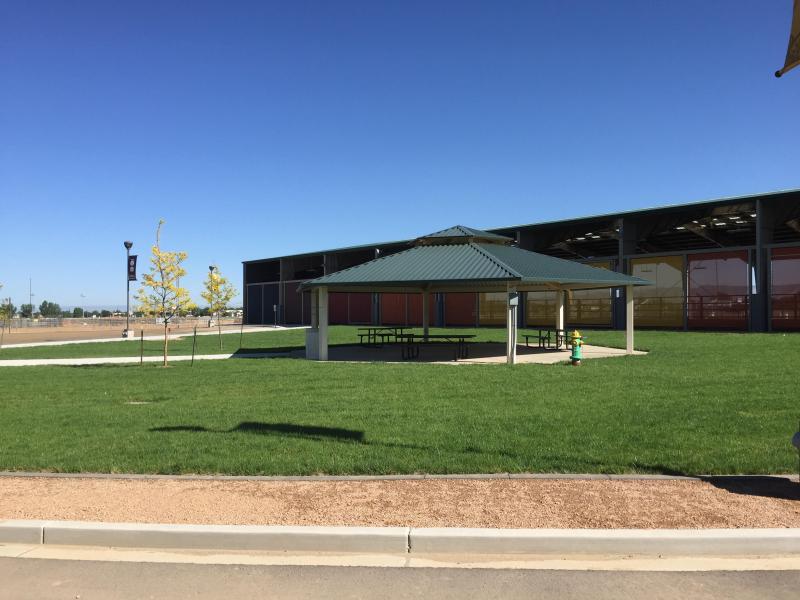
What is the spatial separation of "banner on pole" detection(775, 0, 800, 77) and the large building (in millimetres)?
26543

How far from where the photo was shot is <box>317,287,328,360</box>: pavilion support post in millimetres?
19094

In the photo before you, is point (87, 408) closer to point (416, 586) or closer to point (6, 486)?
point (6, 486)

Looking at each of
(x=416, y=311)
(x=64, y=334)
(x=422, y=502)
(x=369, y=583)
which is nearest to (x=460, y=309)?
(x=416, y=311)

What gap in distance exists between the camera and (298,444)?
23.4ft

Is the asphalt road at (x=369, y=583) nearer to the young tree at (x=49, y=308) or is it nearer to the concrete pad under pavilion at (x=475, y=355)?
the concrete pad under pavilion at (x=475, y=355)

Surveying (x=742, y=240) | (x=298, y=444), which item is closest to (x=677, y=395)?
(x=298, y=444)

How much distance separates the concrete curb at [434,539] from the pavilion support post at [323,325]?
1439 cm

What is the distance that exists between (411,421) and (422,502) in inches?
126

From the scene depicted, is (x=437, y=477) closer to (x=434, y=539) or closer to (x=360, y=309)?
(x=434, y=539)

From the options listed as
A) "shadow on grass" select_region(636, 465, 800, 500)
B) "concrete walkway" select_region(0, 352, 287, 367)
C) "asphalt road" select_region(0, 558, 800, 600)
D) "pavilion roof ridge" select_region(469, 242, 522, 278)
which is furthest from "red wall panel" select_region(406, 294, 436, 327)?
"asphalt road" select_region(0, 558, 800, 600)

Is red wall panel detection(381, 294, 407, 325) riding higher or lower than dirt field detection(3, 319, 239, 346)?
higher

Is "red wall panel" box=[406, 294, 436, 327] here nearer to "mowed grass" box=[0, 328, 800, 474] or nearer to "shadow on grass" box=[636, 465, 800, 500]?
"mowed grass" box=[0, 328, 800, 474]

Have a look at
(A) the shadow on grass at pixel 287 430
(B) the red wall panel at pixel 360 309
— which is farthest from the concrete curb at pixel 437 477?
(B) the red wall panel at pixel 360 309

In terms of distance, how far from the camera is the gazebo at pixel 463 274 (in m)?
17.2
